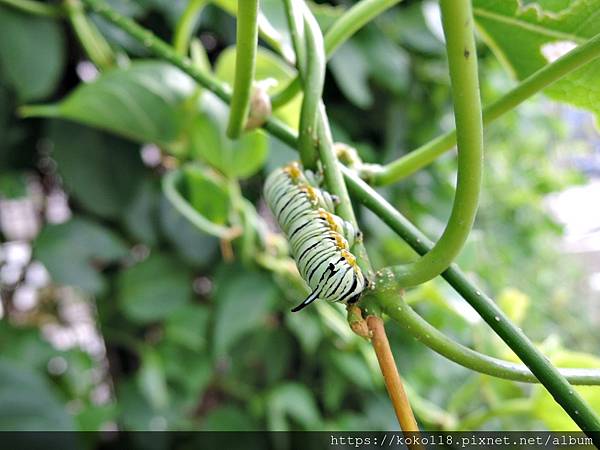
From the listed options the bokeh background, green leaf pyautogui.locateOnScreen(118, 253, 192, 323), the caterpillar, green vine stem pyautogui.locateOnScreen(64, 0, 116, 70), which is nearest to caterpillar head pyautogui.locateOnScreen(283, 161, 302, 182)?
the caterpillar

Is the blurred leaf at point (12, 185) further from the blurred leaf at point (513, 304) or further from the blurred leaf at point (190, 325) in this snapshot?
the blurred leaf at point (513, 304)

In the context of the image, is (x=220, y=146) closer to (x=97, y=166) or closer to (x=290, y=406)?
(x=97, y=166)

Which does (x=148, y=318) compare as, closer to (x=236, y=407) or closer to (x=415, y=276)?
(x=236, y=407)

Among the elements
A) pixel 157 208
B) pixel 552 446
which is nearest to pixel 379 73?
pixel 157 208

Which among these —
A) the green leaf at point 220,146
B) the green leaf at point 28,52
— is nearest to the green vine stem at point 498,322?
the green leaf at point 220,146

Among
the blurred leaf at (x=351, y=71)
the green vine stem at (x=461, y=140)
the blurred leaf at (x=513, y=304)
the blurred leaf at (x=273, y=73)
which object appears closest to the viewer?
the green vine stem at (x=461, y=140)

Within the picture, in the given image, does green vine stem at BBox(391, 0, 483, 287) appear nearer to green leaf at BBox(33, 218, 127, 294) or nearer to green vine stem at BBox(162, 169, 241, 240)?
green vine stem at BBox(162, 169, 241, 240)
